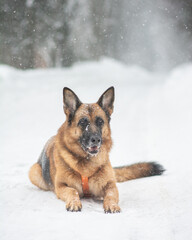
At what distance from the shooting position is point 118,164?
6.42 meters

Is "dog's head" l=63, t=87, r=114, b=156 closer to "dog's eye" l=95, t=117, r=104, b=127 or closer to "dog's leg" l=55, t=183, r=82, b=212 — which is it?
"dog's eye" l=95, t=117, r=104, b=127

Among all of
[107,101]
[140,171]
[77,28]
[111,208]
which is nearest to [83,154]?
[107,101]

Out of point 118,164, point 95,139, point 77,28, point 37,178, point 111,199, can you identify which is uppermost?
point 77,28

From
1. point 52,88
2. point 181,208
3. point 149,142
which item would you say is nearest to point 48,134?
point 149,142

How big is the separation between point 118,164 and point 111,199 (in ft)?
8.96

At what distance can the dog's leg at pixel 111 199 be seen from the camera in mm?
3469

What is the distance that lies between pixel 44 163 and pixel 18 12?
21.5 metres

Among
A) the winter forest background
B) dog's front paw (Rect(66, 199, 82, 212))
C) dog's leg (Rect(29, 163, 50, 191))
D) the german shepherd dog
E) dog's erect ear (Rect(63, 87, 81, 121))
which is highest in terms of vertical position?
the winter forest background

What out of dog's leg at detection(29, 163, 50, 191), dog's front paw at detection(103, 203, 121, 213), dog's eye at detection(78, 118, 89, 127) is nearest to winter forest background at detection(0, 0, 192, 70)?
dog's leg at detection(29, 163, 50, 191)

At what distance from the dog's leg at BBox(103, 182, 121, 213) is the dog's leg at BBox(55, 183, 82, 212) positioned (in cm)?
32

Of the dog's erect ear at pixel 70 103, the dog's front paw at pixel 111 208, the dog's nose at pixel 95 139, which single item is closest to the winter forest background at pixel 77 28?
the dog's erect ear at pixel 70 103

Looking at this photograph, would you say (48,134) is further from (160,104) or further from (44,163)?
(160,104)

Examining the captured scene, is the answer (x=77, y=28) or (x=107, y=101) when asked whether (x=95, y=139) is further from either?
(x=77, y=28)

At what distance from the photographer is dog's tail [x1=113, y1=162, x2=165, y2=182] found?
515cm
